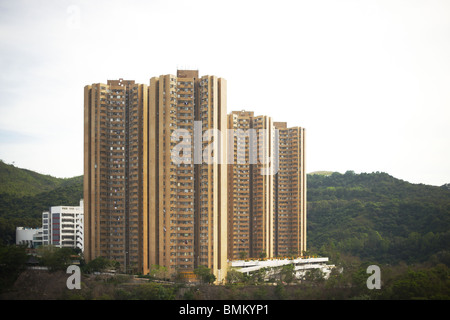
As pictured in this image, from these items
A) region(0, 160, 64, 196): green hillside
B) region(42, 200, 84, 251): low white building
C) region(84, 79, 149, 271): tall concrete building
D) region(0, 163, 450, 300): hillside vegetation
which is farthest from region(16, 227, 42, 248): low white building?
region(0, 160, 64, 196): green hillside

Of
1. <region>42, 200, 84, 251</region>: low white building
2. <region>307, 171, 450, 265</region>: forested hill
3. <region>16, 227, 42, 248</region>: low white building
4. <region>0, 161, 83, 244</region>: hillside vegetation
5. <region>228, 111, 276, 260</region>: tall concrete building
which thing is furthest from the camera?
<region>0, 161, 83, 244</region>: hillside vegetation

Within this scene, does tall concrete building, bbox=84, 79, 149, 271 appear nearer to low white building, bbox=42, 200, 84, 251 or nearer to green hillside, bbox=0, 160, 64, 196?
low white building, bbox=42, 200, 84, 251

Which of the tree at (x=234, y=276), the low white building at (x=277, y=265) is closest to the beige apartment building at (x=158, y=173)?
the tree at (x=234, y=276)

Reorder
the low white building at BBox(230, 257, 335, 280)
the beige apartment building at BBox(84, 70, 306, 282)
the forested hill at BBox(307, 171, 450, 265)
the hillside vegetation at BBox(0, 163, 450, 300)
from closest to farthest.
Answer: the hillside vegetation at BBox(0, 163, 450, 300) < the beige apartment building at BBox(84, 70, 306, 282) < the low white building at BBox(230, 257, 335, 280) < the forested hill at BBox(307, 171, 450, 265)

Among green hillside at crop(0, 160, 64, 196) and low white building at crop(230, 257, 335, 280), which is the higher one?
green hillside at crop(0, 160, 64, 196)

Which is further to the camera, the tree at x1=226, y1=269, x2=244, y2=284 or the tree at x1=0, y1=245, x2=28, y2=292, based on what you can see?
the tree at x1=226, y1=269, x2=244, y2=284

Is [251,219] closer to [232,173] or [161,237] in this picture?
[232,173]

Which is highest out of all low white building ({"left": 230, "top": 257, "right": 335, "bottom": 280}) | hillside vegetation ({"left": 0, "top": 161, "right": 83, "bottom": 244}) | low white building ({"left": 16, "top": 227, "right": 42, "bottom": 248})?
Answer: hillside vegetation ({"left": 0, "top": 161, "right": 83, "bottom": 244})
